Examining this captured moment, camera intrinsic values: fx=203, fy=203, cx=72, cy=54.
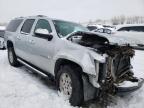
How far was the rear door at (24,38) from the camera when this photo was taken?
5680 millimetres

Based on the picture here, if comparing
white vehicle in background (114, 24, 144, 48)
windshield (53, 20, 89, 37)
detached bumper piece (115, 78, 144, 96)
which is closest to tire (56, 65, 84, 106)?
detached bumper piece (115, 78, 144, 96)

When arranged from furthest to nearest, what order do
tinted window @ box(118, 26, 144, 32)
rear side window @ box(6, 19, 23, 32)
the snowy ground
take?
1. tinted window @ box(118, 26, 144, 32)
2. rear side window @ box(6, 19, 23, 32)
3. the snowy ground

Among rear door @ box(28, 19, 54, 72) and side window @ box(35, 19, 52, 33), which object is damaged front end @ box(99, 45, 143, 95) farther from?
side window @ box(35, 19, 52, 33)

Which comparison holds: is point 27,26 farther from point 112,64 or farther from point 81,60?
point 112,64

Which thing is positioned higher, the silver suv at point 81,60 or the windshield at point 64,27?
the windshield at point 64,27

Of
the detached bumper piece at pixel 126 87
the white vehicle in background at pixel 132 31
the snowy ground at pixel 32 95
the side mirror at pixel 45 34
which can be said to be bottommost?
the snowy ground at pixel 32 95

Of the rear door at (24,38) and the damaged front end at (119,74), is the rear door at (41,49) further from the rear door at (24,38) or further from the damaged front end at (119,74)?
the damaged front end at (119,74)

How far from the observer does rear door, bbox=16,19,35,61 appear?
18.6 ft

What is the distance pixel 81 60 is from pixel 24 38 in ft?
9.00

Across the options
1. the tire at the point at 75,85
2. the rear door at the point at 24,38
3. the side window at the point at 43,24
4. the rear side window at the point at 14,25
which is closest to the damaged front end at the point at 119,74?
the tire at the point at 75,85

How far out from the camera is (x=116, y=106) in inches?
158

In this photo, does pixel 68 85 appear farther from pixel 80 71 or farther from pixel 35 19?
pixel 35 19

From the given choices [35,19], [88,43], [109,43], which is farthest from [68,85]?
[35,19]

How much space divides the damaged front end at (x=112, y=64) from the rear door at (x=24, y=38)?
1.86m
